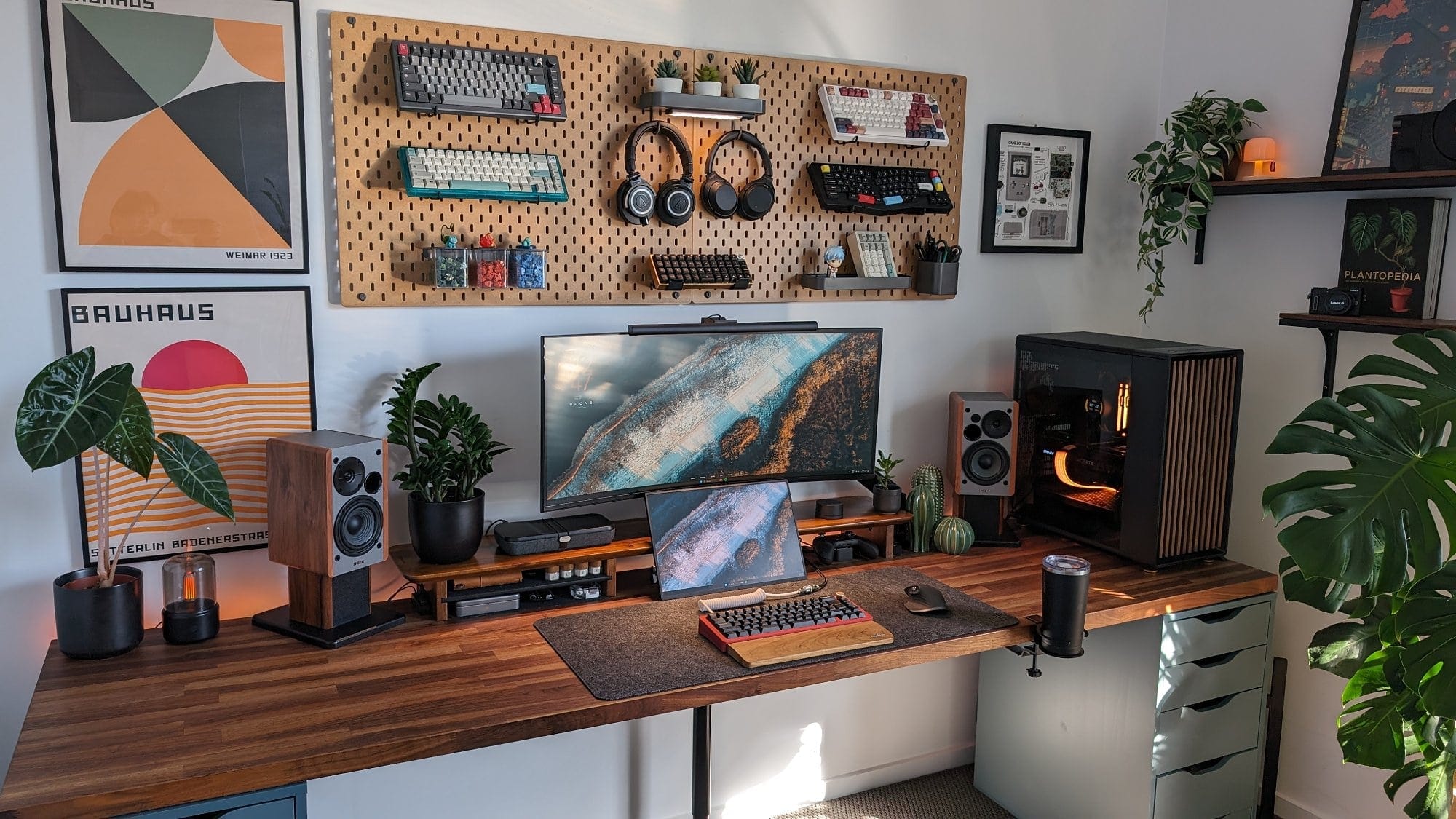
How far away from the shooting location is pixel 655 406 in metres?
2.37

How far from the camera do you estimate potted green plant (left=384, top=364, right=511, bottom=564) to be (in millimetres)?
2131

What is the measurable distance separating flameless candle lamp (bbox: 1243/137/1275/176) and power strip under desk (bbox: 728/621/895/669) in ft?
5.55

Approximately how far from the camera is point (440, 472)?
215cm

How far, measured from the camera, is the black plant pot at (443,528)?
212cm

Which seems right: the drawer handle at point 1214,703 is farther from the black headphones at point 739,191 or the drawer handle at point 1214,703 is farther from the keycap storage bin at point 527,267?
the keycap storage bin at point 527,267

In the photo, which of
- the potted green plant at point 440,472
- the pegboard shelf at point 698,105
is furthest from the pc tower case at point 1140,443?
the potted green plant at point 440,472

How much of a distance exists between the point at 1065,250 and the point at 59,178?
2501 mm

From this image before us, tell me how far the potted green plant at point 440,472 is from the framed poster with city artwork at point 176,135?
37 cm

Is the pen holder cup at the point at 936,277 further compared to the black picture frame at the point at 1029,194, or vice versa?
the black picture frame at the point at 1029,194

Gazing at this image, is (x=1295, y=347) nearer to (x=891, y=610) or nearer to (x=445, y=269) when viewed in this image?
(x=891, y=610)

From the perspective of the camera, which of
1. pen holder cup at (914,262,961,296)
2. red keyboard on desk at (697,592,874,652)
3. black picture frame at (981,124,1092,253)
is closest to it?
red keyboard on desk at (697,592,874,652)

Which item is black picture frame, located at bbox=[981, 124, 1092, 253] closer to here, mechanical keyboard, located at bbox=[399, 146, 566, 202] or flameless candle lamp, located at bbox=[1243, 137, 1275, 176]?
flameless candle lamp, located at bbox=[1243, 137, 1275, 176]

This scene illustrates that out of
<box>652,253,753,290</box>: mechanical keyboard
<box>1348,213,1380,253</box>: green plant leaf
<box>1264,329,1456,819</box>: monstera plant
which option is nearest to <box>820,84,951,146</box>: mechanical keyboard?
<box>652,253,753,290</box>: mechanical keyboard

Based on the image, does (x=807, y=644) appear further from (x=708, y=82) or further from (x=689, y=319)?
(x=708, y=82)
